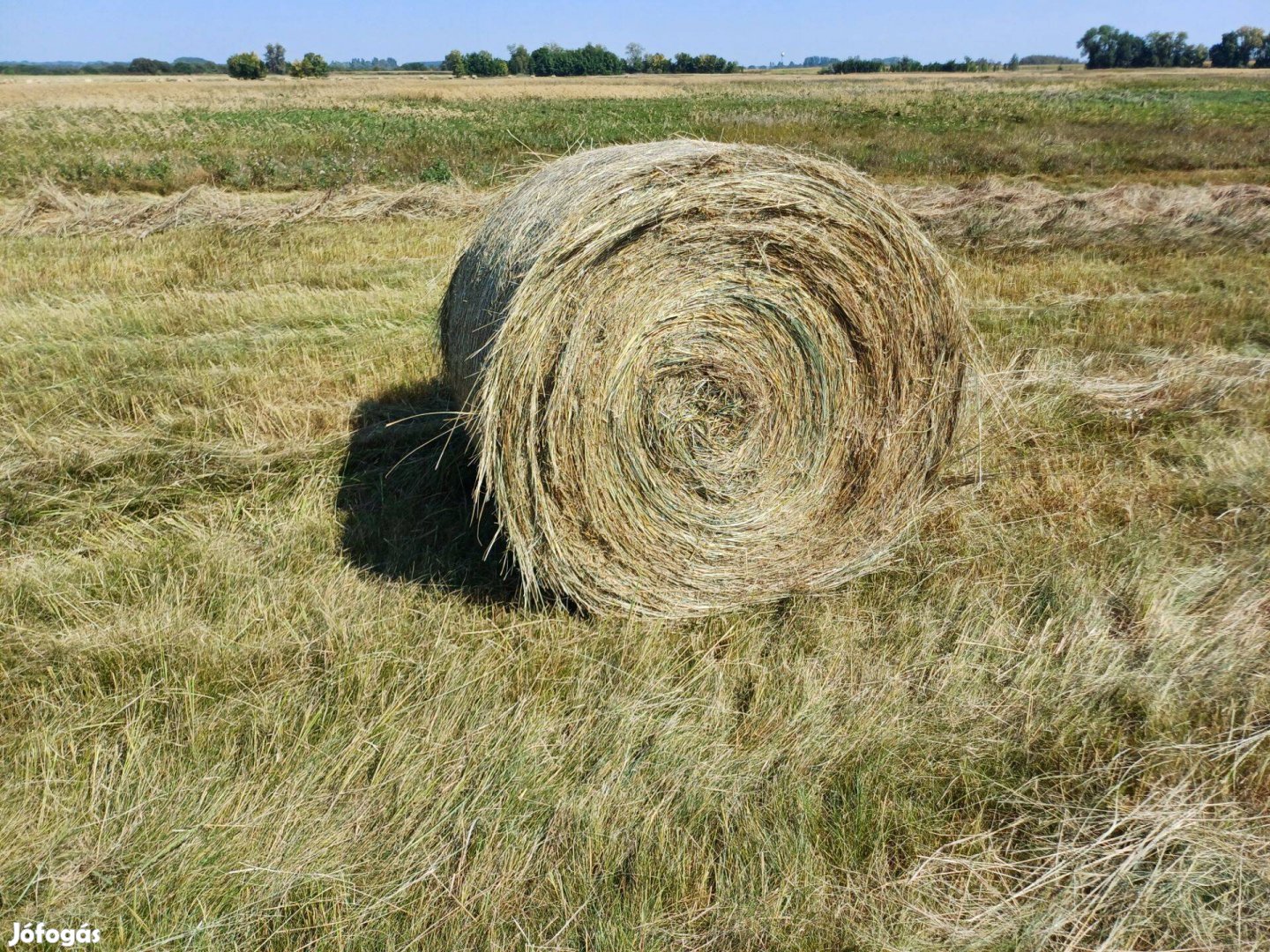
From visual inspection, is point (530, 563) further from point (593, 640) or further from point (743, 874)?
point (743, 874)

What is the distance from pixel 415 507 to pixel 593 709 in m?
1.89

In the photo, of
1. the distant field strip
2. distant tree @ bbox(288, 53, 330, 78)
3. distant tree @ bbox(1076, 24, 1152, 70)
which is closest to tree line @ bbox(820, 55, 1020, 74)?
distant tree @ bbox(1076, 24, 1152, 70)

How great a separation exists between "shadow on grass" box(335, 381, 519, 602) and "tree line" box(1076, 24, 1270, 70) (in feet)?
430

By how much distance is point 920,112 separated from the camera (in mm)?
33000

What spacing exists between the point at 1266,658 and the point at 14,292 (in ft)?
29.1

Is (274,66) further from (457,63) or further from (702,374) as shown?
(702,374)

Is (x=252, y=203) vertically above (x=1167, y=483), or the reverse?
(x=252, y=203)

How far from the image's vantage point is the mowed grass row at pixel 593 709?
2.43 meters

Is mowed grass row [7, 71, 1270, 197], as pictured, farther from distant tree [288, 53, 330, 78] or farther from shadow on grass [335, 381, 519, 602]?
distant tree [288, 53, 330, 78]

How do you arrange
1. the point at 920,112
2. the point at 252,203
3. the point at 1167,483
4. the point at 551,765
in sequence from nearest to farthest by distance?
the point at 551,765, the point at 1167,483, the point at 252,203, the point at 920,112

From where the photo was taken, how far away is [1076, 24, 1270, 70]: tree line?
10619 cm

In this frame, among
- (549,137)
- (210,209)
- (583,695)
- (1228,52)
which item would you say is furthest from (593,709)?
(1228,52)

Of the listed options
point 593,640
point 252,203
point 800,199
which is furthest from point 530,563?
point 252,203

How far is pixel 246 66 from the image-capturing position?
95250 mm
